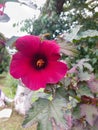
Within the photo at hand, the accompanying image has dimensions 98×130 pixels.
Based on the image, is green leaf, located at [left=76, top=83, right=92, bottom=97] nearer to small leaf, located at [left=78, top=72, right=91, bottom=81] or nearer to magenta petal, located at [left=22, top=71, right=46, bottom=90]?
small leaf, located at [left=78, top=72, right=91, bottom=81]

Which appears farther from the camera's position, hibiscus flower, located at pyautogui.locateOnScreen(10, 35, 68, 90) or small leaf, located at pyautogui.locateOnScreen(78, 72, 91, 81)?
small leaf, located at pyautogui.locateOnScreen(78, 72, 91, 81)

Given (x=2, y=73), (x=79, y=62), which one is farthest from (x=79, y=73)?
(x=2, y=73)

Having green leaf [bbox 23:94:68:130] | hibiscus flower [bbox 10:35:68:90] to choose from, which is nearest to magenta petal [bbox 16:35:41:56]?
hibiscus flower [bbox 10:35:68:90]

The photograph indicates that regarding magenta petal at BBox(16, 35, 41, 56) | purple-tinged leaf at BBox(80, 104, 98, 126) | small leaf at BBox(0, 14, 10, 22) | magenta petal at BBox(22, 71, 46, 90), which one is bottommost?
purple-tinged leaf at BBox(80, 104, 98, 126)

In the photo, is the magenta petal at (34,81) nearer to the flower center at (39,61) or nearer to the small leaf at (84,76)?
the flower center at (39,61)

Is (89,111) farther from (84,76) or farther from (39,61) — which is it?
(39,61)

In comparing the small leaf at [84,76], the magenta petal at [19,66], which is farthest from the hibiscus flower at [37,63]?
the small leaf at [84,76]

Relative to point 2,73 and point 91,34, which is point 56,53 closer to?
point 91,34
